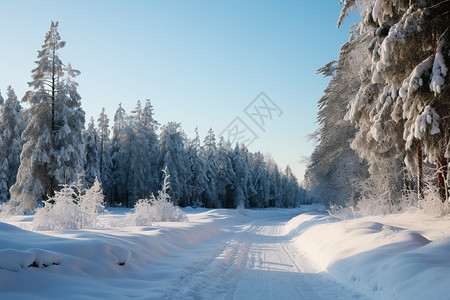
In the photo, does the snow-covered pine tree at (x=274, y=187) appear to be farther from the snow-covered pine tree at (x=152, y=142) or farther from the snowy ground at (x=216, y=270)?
the snowy ground at (x=216, y=270)

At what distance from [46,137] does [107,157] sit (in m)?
29.8

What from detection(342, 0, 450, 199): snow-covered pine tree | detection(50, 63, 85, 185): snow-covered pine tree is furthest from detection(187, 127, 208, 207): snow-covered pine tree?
detection(342, 0, 450, 199): snow-covered pine tree

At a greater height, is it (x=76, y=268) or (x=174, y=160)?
(x=174, y=160)

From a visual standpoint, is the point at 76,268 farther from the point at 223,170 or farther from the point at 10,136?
the point at 223,170

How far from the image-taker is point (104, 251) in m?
6.19

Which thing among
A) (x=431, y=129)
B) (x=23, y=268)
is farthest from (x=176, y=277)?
(x=431, y=129)

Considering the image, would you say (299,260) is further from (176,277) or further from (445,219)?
(445,219)

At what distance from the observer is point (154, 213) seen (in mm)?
15969

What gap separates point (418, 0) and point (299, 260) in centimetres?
851

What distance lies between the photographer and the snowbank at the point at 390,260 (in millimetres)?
4397

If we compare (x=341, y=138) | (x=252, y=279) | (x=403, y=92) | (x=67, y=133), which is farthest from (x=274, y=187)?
(x=252, y=279)

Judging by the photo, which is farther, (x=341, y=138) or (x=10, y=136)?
(x=10, y=136)

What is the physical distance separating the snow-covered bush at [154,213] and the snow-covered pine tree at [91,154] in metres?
27.6

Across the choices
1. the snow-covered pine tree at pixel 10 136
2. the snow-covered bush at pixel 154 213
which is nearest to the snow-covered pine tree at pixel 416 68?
the snow-covered bush at pixel 154 213
